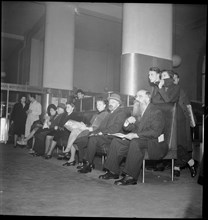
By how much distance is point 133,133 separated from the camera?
119 inches

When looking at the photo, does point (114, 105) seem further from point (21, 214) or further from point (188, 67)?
point (188, 67)

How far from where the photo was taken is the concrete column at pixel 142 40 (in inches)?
186

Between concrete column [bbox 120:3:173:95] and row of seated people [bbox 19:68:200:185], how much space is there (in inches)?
35.2

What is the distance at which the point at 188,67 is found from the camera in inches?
422

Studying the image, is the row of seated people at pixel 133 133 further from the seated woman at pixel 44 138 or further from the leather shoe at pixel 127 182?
the seated woman at pixel 44 138

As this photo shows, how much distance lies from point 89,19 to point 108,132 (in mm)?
6785

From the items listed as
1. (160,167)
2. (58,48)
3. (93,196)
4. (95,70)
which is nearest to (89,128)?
Answer: (160,167)

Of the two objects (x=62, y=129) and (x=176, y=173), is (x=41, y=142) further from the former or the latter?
(x=176, y=173)

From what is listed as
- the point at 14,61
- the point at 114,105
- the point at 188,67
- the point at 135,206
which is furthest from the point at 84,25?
the point at 135,206

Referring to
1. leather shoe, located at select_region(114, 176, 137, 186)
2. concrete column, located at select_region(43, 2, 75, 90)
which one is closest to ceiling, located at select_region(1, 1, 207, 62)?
concrete column, located at select_region(43, 2, 75, 90)

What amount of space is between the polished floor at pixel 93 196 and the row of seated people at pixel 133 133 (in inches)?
6.5

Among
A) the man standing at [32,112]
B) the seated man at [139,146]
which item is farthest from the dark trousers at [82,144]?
the man standing at [32,112]

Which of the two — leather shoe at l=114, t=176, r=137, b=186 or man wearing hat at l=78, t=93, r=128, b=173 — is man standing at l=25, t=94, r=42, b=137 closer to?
man wearing hat at l=78, t=93, r=128, b=173

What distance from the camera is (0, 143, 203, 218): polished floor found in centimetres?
189
